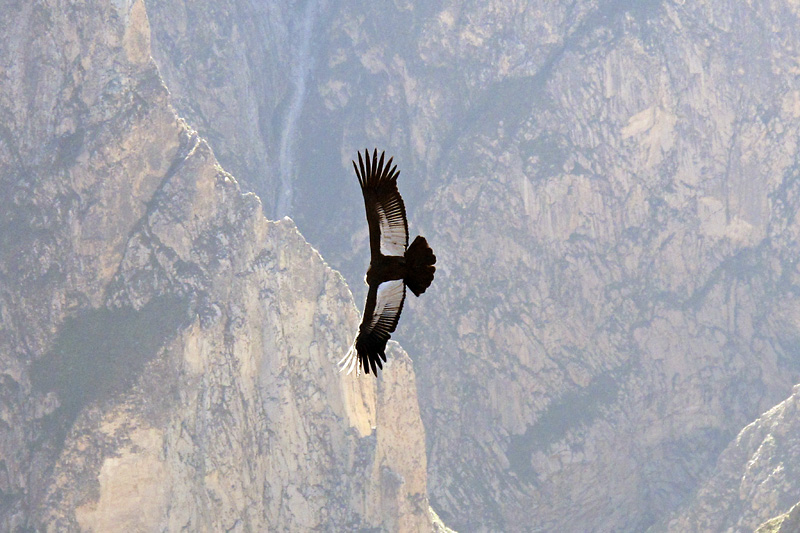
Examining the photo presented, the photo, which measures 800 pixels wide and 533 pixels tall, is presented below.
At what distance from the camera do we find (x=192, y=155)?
223 ft

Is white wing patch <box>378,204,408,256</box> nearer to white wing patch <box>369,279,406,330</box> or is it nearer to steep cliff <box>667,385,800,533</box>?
white wing patch <box>369,279,406,330</box>

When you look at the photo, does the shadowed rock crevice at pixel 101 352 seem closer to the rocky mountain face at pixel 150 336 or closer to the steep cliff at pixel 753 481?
the rocky mountain face at pixel 150 336

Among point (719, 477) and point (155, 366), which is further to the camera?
point (719, 477)

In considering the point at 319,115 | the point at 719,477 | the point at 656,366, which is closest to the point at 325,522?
the point at 719,477

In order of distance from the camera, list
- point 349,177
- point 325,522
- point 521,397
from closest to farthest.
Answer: point 325,522, point 521,397, point 349,177

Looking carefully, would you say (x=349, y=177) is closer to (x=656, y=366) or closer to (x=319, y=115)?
(x=319, y=115)

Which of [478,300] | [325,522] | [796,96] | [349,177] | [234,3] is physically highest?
[234,3]

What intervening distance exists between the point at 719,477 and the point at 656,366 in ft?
56.1

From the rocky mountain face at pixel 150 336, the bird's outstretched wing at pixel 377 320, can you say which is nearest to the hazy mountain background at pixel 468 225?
the rocky mountain face at pixel 150 336

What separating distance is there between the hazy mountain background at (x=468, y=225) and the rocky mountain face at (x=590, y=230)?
248mm

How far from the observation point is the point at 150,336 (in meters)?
60.0

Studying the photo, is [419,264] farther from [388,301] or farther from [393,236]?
[388,301]

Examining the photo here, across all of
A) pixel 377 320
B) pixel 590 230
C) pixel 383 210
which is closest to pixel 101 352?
pixel 377 320

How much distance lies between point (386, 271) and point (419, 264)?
55 cm
